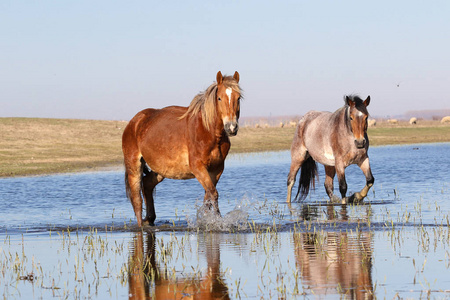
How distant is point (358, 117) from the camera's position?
1267cm

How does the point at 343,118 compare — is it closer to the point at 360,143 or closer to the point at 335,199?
the point at 360,143

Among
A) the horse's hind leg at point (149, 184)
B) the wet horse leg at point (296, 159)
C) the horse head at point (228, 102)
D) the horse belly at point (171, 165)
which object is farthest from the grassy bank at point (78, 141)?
the horse head at point (228, 102)

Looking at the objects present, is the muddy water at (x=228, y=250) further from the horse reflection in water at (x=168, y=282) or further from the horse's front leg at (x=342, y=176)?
the horse's front leg at (x=342, y=176)

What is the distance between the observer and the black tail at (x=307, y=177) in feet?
49.0

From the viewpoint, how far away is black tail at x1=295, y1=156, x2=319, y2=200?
1493cm

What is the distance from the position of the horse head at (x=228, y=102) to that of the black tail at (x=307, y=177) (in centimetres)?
570

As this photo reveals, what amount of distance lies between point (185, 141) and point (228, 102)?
1278 mm

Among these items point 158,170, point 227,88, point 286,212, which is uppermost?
point 227,88

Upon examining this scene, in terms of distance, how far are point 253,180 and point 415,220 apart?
912 cm

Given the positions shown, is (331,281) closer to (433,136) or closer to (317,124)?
(317,124)

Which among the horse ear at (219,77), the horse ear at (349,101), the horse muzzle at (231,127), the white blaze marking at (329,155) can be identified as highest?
the horse ear at (219,77)

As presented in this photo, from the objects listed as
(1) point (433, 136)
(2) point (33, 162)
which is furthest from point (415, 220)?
(1) point (433, 136)

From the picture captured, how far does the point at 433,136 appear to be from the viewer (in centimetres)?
4581

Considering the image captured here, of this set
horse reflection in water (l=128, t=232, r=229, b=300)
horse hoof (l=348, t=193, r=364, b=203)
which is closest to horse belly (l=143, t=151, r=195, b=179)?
horse reflection in water (l=128, t=232, r=229, b=300)
